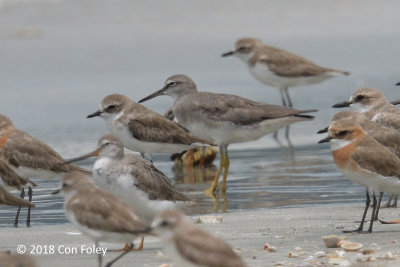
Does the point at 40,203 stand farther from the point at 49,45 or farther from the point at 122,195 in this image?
the point at 49,45

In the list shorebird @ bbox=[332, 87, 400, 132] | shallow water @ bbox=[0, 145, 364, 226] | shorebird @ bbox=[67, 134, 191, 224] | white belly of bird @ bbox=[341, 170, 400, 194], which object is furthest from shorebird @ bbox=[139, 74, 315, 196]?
white belly of bird @ bbox=[341, 170, 400, 194]

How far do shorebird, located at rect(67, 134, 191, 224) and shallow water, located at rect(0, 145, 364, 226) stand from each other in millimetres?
1222

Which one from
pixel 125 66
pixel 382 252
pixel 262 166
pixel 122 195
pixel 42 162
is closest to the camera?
pixel 382 252

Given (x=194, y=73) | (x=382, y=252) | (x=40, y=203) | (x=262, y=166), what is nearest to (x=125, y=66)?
(x=194, y=73)

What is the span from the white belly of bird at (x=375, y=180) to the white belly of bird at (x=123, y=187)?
172cm

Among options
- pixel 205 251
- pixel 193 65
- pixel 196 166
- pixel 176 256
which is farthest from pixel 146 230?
pixel 193 65

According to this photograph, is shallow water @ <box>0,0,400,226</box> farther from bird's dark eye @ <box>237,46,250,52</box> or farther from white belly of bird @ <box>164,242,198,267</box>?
white belly of bird @ <box>164,242,198,267</box>

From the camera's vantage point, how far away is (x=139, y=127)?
457 inches

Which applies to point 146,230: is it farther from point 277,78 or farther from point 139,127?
point 277,78

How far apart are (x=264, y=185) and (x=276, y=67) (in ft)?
23.1

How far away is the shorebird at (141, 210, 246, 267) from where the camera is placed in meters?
5.66

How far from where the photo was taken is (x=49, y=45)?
74.5 ft

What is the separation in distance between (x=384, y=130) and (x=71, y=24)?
52.6 feet

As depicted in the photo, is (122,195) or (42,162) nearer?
(122,195)
